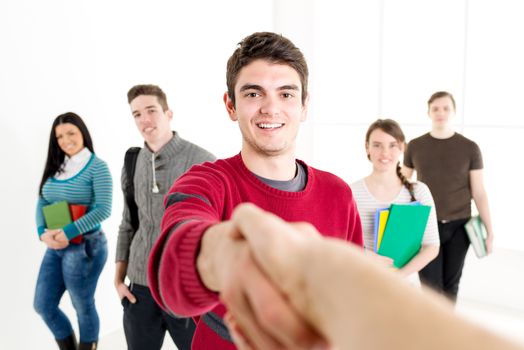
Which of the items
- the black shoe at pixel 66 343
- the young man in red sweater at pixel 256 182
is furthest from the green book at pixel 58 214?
the young man in red sweater at pixel 256 182

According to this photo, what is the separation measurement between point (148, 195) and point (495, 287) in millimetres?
3309

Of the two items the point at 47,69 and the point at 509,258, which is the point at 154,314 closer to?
the point at 47,69

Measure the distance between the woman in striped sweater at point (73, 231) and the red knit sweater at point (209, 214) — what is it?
1909mm

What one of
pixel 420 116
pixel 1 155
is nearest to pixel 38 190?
pixel 1 155

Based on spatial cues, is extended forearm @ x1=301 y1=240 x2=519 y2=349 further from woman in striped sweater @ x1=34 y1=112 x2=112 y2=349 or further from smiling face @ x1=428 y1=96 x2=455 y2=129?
smiling face @ x1=428 y1=96 x2=455 y2=129

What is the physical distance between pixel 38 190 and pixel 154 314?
1.28 meters

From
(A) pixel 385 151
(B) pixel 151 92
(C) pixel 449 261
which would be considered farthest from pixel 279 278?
(C) pixel 449 261

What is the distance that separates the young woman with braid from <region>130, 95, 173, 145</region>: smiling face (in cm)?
99

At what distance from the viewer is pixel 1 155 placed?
9.98ft

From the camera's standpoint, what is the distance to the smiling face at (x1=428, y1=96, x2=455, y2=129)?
10.4 feet

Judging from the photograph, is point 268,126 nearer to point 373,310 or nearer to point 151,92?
point 373,310

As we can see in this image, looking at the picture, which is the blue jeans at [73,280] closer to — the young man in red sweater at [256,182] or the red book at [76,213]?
the red book at [76,213]

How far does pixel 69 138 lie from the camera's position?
9.74 ft

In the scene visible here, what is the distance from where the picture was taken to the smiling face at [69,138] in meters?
2.96
